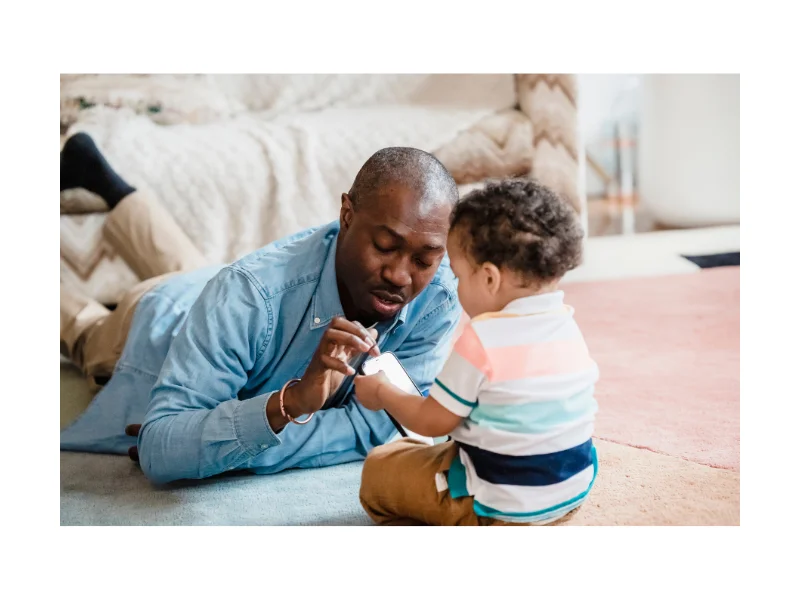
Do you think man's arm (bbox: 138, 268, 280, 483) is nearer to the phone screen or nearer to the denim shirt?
the denim shirt

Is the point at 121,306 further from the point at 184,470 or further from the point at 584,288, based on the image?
the point at 584,288

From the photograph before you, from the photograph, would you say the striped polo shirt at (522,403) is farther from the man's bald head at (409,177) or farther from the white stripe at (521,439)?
the man's bald head at (409,177)

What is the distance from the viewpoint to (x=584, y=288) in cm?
222

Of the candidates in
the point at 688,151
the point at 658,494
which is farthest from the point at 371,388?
the point at 688,151

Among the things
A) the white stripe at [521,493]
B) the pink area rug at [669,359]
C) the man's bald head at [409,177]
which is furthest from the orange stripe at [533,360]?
the pink area rug at [669,359]

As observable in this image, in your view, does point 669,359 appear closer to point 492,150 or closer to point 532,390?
point 492,150

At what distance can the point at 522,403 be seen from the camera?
859 mm

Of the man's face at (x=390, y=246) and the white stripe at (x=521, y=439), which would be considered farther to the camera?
the man's face at (x=390, y=246)

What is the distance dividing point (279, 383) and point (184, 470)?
0.56ft

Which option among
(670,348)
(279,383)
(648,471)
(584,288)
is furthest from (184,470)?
(584,288)

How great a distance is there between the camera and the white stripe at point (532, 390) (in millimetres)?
853

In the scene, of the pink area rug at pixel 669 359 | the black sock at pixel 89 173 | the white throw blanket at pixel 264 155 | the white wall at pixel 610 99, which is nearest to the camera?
the pink area rug at pixel 669 359

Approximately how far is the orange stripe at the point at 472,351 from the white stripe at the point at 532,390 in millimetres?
21

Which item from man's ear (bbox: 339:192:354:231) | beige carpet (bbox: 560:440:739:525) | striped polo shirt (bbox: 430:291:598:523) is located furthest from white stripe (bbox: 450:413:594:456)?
man's ear (bbox: 339:192:354:231)
